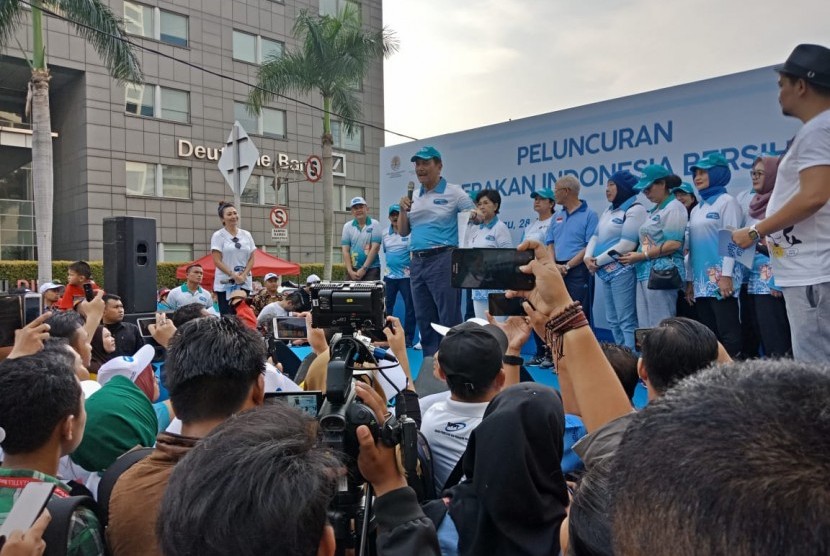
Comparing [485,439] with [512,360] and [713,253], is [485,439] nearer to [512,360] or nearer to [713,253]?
[512,360]

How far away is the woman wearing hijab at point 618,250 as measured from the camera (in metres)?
5.68

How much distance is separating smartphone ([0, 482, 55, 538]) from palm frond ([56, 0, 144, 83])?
13655 mm

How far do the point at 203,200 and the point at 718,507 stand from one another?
2594cm

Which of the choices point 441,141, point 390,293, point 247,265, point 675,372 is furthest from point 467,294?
point 675,372

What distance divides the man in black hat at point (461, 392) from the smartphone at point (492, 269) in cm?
25

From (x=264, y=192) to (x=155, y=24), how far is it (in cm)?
765

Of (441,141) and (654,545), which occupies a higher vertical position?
(441,141)

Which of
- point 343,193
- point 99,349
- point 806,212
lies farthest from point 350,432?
point 343,193

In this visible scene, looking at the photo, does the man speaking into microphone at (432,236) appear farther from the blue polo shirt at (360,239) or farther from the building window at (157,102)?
the building window at (157,102)

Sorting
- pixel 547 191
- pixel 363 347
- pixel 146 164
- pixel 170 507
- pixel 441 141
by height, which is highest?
pixel 146 164

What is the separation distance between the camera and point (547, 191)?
6.78 metres

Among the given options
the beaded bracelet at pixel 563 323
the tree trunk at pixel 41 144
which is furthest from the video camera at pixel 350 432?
the tree trunk at pixel 41 144

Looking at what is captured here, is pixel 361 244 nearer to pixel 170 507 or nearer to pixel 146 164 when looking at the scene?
pixel 170 507

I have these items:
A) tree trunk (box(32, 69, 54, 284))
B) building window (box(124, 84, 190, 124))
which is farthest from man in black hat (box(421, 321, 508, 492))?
building window (box(124, 84, 190, 124))
